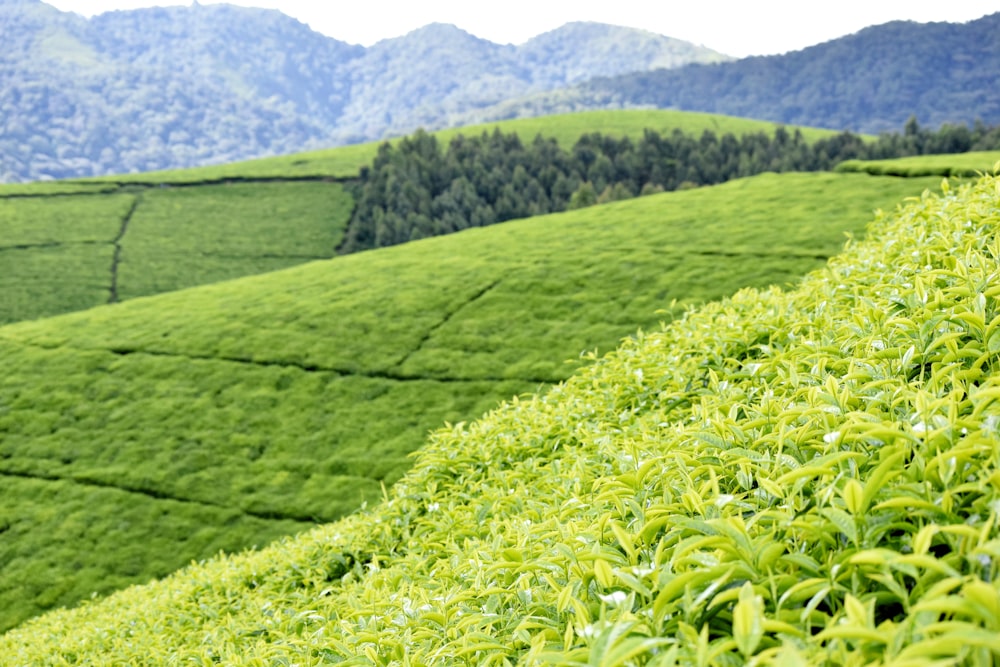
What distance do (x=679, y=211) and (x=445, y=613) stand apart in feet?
143

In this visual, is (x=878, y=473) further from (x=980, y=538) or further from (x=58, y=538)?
(x=58, y=538)

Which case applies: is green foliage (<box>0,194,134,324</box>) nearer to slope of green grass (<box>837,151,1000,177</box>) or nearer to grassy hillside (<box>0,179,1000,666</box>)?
slope of green grass (<box>837,151,1000,177</box>)

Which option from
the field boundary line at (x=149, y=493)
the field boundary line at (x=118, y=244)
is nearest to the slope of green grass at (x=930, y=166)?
the field boundary line at (x=149, y=493)

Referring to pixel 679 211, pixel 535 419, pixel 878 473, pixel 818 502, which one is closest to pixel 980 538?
pixel 878 473

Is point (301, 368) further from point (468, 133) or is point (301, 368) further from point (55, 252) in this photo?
point (468, 133)

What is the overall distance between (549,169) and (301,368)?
72.5m

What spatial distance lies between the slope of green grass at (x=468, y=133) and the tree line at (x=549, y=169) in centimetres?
1287

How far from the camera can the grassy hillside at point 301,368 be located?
2281cm

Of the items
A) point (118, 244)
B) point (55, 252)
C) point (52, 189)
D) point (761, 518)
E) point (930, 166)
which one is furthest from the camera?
point (52, 189)

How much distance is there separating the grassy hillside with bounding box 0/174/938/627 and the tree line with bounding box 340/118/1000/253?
40.7 metres

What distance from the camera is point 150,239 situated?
266 ft

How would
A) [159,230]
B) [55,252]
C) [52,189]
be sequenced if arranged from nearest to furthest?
[55,252] < [159,230] < [52,189]

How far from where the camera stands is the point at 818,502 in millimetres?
2680

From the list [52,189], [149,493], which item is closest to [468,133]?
[52,189]
